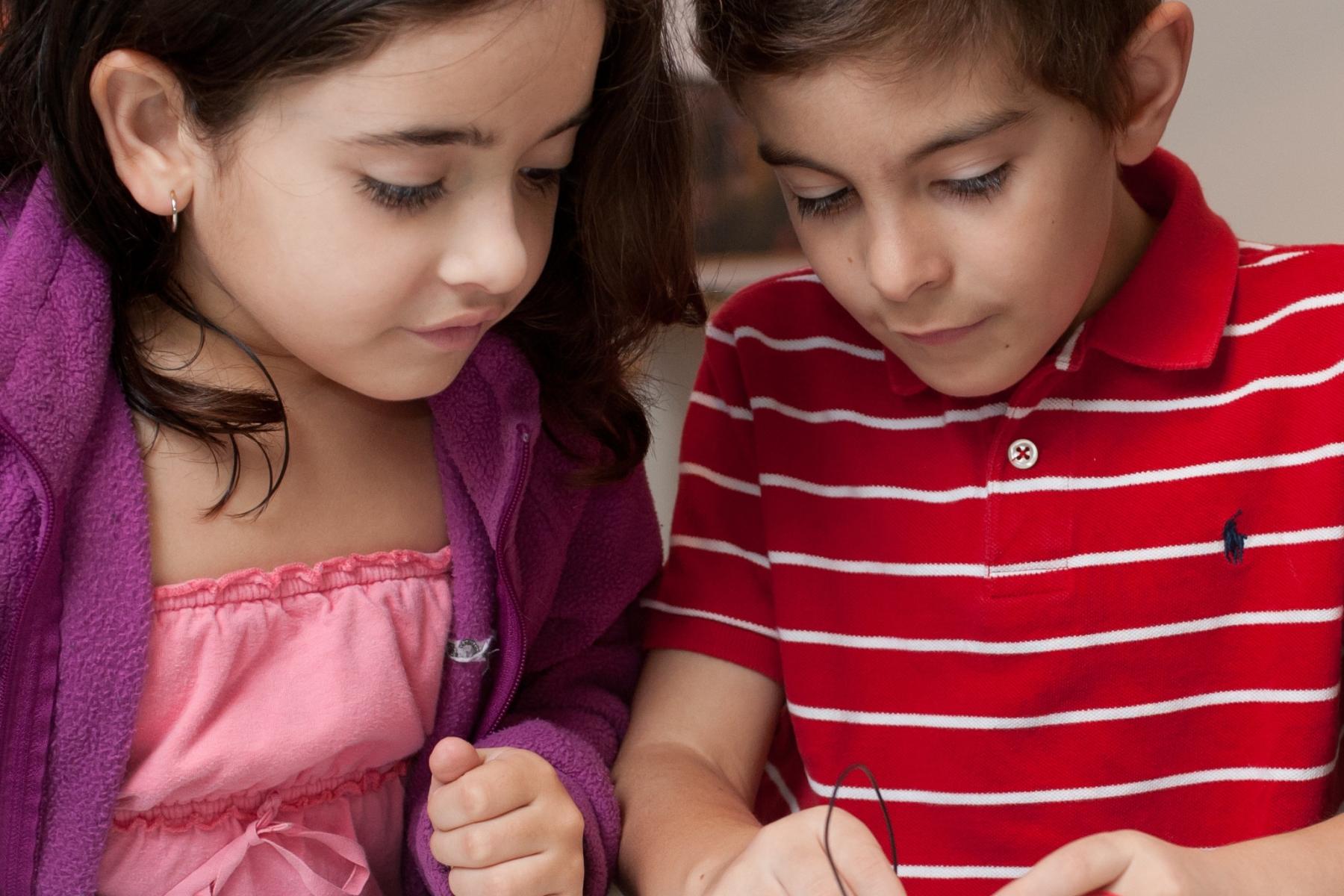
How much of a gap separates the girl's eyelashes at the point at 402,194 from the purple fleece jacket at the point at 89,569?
19 centimetres

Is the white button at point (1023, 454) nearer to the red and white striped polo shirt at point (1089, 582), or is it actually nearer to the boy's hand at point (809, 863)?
the red and white striped polo shirt at point (1089, 582)

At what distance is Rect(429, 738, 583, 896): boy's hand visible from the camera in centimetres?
85

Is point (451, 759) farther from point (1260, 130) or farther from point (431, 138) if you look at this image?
A: point (1260, 130)

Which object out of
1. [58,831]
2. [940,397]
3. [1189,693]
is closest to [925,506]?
[940,397]

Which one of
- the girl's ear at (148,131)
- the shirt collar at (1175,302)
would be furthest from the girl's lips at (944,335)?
the girl's ear at (148,131)

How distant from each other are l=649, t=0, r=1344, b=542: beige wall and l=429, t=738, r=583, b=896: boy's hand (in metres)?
0.53

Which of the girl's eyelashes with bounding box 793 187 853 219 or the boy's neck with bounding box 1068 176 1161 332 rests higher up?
the girl's eyelashes with bounding box 793 187 853 219

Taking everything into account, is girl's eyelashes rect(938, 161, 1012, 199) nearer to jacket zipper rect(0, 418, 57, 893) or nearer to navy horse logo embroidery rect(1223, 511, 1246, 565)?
navy horse logo embroidery rect(1223, 511, 1246, 565)

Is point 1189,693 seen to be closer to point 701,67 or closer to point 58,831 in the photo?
point 701,67

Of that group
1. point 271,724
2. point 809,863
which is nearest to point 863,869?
point 809,863

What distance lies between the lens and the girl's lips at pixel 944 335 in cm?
92

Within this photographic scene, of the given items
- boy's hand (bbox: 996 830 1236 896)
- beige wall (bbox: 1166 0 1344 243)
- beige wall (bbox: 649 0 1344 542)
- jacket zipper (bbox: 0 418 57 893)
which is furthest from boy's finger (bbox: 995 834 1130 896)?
beige wall (bbox: 1166 0 1344 243)

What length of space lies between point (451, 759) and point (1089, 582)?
45 cm

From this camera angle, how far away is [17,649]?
79 centimetres
